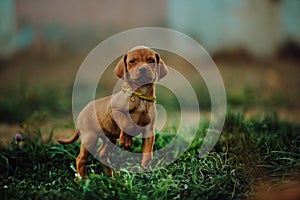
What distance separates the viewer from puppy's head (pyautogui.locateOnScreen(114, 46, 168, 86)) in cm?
246

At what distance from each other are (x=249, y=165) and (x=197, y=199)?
1.47 ft

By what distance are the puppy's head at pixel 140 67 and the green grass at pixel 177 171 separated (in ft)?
1.88

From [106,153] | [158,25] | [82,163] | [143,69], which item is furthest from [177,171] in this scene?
[158,25]

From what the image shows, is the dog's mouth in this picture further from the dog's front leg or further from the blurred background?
the blurred background

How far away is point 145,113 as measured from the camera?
2.56m

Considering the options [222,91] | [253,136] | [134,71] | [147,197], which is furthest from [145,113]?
[222,91]

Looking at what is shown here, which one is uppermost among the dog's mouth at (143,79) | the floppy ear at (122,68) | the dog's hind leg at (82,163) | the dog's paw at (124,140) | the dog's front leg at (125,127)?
the floppy ear at (122,68)

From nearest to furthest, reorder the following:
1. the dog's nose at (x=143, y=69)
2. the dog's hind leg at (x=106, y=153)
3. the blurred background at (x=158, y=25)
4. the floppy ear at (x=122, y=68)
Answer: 1. the dog's nose at (x=143, y=69)
2. the floppy ear at (x=122, y=68)
3. the dog's hind leg at (x=106, y=153)
4. the blurred background at (x=158, y=25)

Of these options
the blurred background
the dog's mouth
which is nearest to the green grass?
the dog's mouth

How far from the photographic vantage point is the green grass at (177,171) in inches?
98.2

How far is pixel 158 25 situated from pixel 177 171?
528 centimetres

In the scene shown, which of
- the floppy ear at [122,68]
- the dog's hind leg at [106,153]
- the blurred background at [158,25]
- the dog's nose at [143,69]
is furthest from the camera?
the blurred background at [158,25]

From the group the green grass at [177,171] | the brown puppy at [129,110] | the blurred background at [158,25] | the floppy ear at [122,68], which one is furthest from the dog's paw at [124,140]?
the blurred background at [158,25]

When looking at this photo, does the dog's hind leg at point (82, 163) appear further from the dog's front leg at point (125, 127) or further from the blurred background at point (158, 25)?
the blurred background at point (158, 25)
